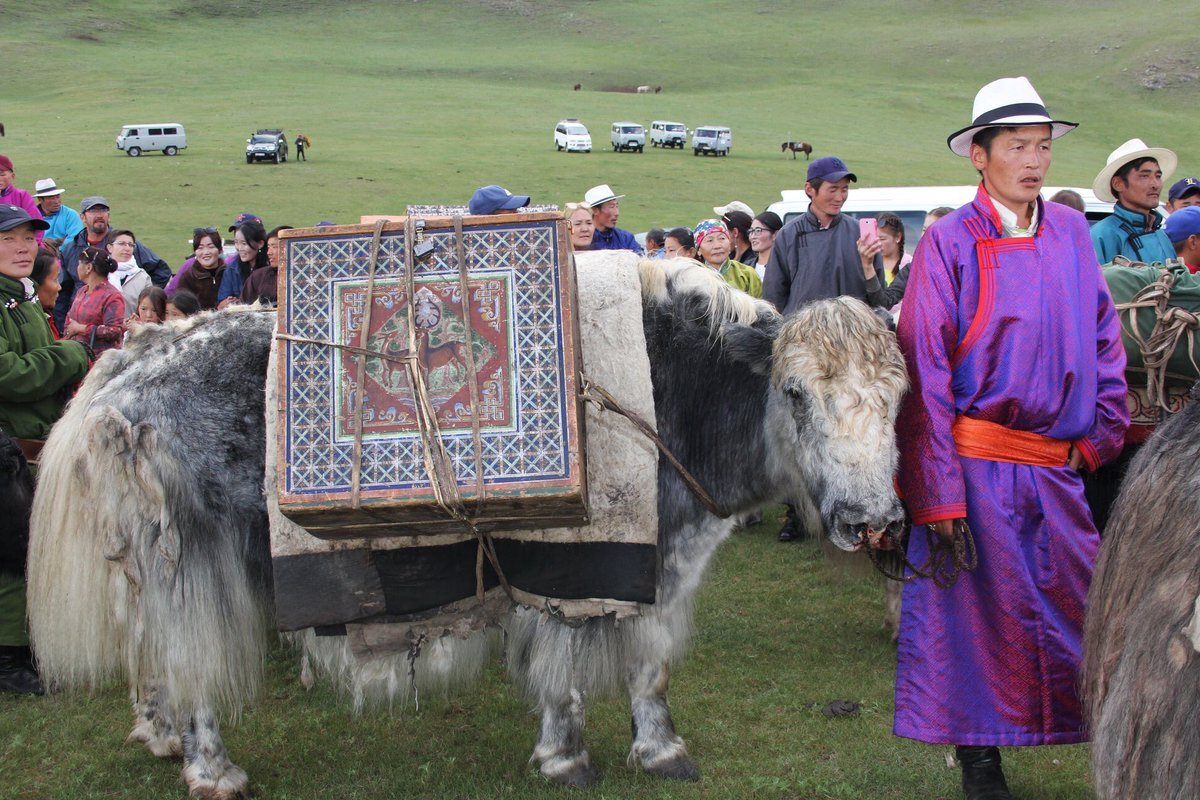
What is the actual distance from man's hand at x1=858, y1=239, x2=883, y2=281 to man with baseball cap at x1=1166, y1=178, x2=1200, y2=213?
98.1 inches

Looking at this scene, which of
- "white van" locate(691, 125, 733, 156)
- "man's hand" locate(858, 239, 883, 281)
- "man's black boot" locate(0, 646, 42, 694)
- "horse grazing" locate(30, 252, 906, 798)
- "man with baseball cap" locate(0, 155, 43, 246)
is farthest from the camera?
"white van" locate(691, 125, 733, 156)

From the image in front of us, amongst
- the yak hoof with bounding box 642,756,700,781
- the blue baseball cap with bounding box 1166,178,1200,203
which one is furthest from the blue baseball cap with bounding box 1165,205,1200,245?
the blue baseball cap with bounding box 1166,178,1200,203

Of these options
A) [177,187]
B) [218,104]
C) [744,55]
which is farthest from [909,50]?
[177,187]

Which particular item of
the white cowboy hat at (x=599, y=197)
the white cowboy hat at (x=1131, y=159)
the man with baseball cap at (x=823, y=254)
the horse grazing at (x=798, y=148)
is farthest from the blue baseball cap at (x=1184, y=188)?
the horse grazing at (x=798, y=148)

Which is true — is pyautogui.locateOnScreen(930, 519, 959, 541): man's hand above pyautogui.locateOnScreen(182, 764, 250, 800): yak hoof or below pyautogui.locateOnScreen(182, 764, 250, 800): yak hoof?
above

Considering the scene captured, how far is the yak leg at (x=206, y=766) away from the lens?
12.5 feet

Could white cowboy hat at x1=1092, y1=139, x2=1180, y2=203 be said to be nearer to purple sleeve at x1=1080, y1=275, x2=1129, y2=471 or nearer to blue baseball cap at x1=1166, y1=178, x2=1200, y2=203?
blue baseball cap at x1=1166, y1=178, x2=1200, y2=203

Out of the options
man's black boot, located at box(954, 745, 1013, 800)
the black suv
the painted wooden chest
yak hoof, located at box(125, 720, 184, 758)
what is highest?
the black suv

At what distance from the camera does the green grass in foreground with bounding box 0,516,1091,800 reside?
12.5 ft

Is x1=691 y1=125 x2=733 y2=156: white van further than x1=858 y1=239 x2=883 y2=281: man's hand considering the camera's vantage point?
Yes

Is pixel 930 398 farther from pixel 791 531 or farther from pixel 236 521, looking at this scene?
pixel 791 531

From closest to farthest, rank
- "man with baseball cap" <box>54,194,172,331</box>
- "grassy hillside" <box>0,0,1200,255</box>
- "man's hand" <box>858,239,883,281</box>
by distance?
"man's hand" <box>858,239,883,281</box> < "man with baseball cap" <box>54,194,172,331</box> < "grassy hillside" <box>0,0,1200,255</box>

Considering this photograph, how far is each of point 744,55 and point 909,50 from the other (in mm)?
10116

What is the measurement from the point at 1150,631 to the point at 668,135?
1636 inches
